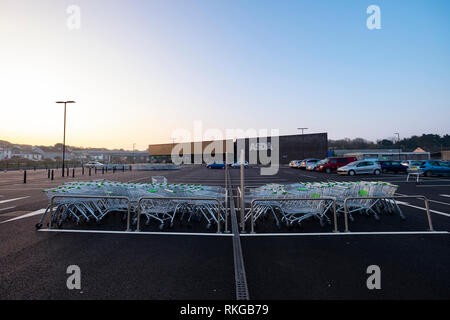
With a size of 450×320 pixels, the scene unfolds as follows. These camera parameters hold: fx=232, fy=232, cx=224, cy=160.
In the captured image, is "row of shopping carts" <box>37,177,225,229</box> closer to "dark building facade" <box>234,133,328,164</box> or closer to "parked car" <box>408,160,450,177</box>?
"parked car" <box>408,160,450,177</box>

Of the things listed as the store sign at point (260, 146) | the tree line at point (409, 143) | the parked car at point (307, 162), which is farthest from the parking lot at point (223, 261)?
the tree line at point (409, 143)

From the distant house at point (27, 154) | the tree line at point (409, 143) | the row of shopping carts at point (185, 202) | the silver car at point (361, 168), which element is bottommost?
the row of shopping carts at point (185, 202)

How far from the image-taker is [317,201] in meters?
6.00

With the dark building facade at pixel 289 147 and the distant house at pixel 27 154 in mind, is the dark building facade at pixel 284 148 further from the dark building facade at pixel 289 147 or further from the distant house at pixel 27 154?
the distant house at pixel 27 154

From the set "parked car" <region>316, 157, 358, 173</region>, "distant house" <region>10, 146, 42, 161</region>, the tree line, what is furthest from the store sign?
"distant house" <region>10, 146, 42, 161</region>

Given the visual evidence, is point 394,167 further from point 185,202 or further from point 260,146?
point 260,146

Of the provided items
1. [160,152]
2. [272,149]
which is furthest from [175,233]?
[160,152]

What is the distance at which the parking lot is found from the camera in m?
2.88

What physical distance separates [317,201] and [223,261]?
334 cm

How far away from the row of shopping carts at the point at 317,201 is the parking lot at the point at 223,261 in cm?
47

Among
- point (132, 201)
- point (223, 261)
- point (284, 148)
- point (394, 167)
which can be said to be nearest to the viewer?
point (223, 261)

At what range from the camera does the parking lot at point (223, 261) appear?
2885 millimetres

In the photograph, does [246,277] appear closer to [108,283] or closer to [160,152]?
[108,283]

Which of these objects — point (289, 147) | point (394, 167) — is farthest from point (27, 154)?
point (394, 167)
